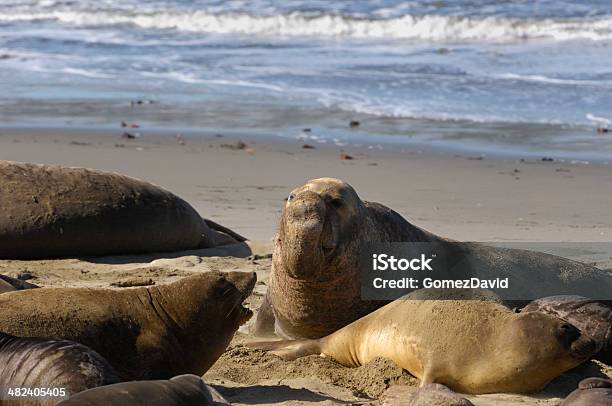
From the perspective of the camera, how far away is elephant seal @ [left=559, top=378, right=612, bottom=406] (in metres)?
4.04

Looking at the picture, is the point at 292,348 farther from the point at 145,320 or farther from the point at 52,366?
the point at 52,366

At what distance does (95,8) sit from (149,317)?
89.8 feet

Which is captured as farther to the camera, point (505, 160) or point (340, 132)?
point (340, 132)

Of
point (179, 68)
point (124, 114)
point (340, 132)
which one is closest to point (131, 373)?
point (340, 132)

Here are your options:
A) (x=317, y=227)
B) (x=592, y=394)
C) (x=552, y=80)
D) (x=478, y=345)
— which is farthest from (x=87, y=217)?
(x=552, y=80)

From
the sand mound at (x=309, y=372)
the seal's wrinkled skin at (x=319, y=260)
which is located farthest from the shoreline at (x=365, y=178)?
the sand mound at (x=309, y=372)

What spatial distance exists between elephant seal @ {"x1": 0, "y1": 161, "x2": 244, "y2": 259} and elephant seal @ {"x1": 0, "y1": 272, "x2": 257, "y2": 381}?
3049 mm

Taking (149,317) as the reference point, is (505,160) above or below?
below

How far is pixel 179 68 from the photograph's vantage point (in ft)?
65.3

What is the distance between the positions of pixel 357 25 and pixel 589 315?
2139 cm

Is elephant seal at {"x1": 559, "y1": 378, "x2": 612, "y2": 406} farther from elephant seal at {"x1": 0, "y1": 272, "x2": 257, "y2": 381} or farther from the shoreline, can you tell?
the shoreline

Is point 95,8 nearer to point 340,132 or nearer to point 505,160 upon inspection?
point 340,132

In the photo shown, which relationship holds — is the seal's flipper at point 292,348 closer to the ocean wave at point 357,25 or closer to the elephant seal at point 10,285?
the elephant seal at point 10,285

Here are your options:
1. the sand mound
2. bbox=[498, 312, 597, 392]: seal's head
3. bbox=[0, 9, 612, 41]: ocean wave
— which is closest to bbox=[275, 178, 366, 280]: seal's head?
the sand mound
